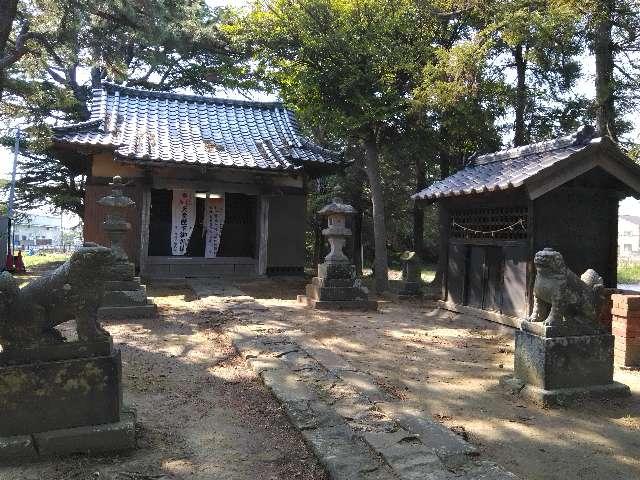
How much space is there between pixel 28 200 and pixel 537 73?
19842 millimetres

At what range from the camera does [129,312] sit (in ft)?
28.5

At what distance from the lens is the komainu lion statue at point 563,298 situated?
488cm

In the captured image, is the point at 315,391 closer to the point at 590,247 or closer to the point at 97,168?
the point at 590,247

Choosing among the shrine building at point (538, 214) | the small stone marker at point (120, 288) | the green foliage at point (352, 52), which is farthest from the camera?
the green foliage at point (352, 52)

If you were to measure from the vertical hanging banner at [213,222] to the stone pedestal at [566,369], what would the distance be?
11.3 m

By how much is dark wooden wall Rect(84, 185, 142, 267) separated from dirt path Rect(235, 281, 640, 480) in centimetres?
615

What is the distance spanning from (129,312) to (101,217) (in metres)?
5.56

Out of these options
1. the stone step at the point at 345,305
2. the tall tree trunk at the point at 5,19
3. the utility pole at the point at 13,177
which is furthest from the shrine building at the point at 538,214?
the utility pole at the point at 13,177

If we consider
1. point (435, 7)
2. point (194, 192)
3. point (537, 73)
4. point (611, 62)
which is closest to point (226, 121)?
point (194, 192)

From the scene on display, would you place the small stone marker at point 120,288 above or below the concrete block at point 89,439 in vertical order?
above

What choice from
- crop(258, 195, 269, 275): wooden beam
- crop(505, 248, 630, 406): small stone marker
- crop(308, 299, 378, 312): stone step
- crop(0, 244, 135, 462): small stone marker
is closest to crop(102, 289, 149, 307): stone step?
crop(308, 299, 378, 312): stone step

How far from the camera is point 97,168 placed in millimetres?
13172

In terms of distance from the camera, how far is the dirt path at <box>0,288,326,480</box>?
319 cm

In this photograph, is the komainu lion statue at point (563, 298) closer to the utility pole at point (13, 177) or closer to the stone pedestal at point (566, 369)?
the stone pedestal at point (566, 369)
